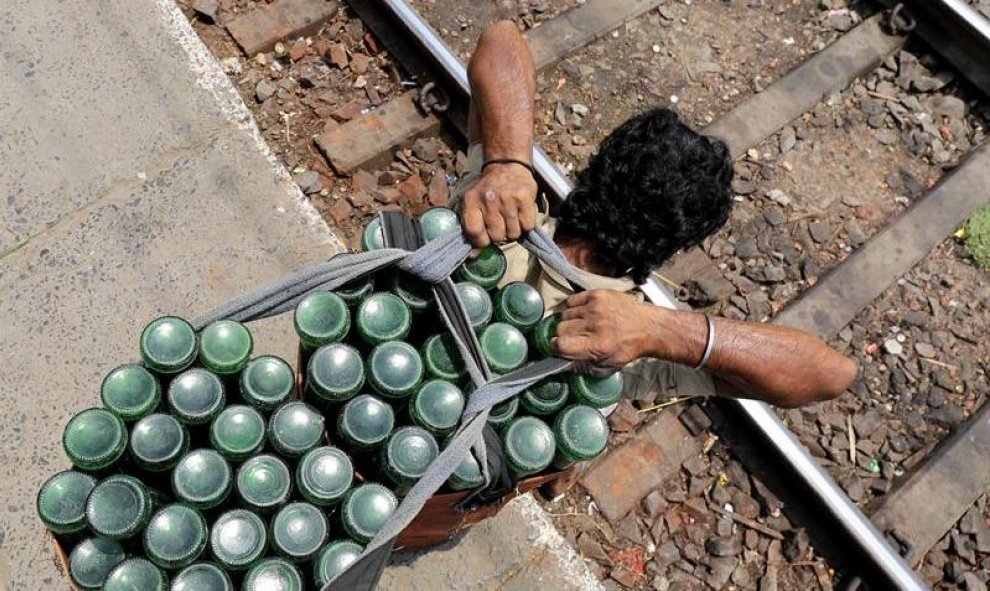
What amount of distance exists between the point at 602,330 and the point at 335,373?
2.52 feet

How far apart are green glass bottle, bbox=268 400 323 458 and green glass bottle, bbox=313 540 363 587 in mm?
269

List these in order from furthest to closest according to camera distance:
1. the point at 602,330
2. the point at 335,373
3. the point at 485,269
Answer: the point at 485,269 → the point at 602,330 → the point at 335,373

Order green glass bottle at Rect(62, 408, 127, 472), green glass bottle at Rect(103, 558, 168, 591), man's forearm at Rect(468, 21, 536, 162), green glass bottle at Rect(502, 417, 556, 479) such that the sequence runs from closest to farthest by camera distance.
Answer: green glass bottle at Rect(103, 558, 168, 591) < green glass bottle at Rect(62, 408, 127, 472) < green glass bottle at Rect(502, 417, 556, 479) < man's forearm at Rect(468, 21, 536, 162)

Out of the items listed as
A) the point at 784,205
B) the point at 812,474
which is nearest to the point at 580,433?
the point at 812,474

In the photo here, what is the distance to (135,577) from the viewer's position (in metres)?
2.06

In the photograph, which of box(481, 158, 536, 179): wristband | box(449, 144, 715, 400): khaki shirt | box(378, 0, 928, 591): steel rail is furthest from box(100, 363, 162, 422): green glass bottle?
box(378, 0, 928, 591): steel rail

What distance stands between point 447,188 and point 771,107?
197 centimetres

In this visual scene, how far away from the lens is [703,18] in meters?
5.18

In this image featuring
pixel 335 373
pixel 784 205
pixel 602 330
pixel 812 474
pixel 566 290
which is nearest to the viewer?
pixel 335 373

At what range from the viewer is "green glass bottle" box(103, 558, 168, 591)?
2.04 metres

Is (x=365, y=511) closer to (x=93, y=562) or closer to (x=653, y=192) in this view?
(x=93, y=562)

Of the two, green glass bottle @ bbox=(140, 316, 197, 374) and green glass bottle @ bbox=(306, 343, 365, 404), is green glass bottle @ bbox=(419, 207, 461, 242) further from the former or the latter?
green glass bottle @ bbox=(140, 316, 197, 374)

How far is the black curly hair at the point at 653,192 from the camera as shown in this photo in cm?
256

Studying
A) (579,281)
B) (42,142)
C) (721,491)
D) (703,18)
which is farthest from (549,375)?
(703,18)
